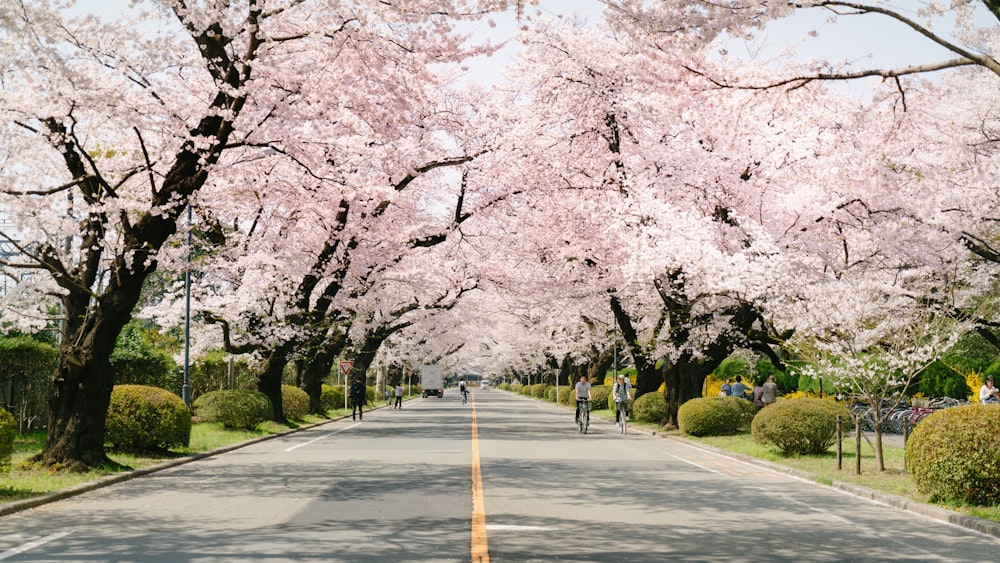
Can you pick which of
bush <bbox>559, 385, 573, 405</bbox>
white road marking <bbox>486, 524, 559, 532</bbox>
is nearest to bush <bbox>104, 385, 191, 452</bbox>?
white road marking <bbox>486, 524, 559, 532</bbox>

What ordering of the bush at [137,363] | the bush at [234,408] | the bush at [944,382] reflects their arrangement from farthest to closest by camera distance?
1. the bush at [944,382]
2. the bush at [137,363]
3. the bush at [234,408]

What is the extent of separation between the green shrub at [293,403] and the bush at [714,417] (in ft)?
51.1

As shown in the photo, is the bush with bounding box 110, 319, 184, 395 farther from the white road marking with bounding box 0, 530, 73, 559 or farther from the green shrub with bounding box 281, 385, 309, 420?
the white road marking with bounding box 0, 530, 73, 559

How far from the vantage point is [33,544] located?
31.1 ft

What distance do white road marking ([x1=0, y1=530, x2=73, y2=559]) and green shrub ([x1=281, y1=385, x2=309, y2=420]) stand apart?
85.0ft

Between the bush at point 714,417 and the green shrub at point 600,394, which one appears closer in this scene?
the bush at point 714,417

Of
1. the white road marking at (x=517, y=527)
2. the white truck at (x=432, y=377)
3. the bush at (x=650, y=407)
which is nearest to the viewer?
the white road marking at (x=517, y=527)

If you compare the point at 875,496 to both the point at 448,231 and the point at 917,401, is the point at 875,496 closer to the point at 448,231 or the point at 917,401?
the point at 448,231

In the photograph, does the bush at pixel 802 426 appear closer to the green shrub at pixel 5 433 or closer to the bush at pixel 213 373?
the green shrub at pixel 5 433

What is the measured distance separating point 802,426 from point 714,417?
24.8 ft

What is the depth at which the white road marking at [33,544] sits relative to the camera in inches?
352

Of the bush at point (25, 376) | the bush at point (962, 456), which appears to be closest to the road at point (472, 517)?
the bush at point (962, 456)

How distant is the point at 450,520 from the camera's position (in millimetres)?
10922

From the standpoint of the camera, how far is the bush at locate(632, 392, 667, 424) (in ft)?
121
